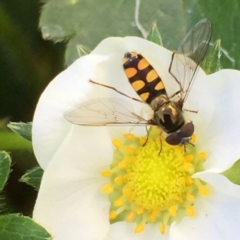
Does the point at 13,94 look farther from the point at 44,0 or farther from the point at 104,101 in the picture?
the point at 104,101

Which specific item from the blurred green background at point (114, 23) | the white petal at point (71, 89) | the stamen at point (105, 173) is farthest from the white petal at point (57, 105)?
the blurred green background at point (114, 23)

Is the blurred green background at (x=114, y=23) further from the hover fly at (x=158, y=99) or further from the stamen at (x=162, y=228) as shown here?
the stamen at (x=162, y=228)

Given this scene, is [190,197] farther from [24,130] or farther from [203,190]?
[24,130]

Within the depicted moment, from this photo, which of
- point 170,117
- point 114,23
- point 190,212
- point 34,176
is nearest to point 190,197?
point 190,212

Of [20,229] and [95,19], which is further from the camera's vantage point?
[95,19]

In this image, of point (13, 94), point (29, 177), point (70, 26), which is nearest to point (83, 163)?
point (29, 177)

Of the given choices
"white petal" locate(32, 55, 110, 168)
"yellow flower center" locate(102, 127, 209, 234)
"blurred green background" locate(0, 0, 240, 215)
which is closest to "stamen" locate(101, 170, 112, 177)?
"yellow flower center" locate(102, 127, 209, 234)

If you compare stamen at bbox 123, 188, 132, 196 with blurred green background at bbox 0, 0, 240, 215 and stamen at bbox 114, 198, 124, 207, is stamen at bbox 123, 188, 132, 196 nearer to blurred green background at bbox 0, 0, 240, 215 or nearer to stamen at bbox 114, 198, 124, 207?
stamen at bbox 114, 198, 124, 207
